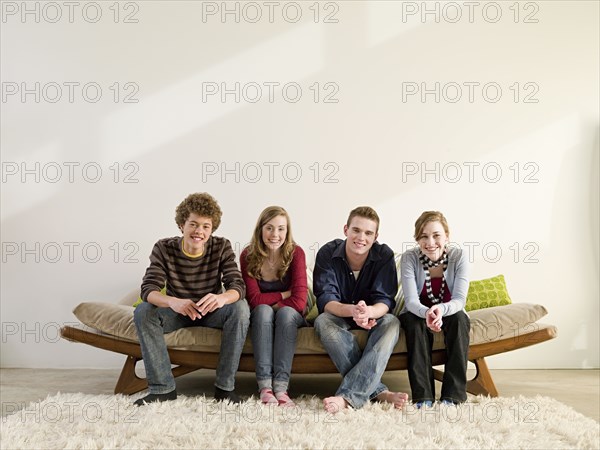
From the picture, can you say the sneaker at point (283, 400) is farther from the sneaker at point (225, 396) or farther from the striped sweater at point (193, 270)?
the striped sweater at point (193, 270)

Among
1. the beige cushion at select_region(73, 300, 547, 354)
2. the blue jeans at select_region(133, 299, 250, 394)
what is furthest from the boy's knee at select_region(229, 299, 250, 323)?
the beige cushion at select_region(73, 300, 547, 354)

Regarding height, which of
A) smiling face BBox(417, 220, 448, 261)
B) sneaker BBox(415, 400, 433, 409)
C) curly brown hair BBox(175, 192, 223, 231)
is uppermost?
curly brown hair BBox(175, 192, 223, 231)

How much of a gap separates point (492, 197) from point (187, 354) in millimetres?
1995

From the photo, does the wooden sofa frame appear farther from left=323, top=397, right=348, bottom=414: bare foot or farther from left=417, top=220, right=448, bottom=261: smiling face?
left=417, top=220, right=448, bottom=261: smiling face

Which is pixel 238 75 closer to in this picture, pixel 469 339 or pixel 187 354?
pixel 187 354

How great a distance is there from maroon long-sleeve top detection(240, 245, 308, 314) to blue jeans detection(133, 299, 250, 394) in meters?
0.14

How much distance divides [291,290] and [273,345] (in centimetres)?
29

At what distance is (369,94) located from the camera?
3781 mm

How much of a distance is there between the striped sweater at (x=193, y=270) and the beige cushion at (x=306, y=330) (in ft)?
0.61

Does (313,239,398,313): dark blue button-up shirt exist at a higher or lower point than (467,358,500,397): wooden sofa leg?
higher

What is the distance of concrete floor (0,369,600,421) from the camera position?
2.91 meters

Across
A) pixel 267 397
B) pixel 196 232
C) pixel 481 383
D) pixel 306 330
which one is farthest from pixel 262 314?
pixel 481 383

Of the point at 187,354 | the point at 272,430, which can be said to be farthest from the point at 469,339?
the point at 187,354

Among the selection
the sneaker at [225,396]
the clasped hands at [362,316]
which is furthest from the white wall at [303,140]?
the sneaker at [225,396]
